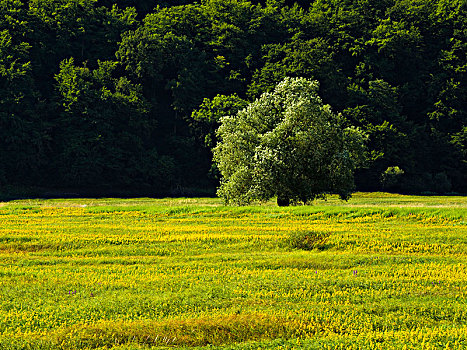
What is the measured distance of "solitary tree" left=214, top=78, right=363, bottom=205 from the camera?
53.5m

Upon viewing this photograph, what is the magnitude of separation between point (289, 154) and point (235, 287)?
3605 centimetres

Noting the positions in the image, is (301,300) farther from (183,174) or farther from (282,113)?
(183,174)

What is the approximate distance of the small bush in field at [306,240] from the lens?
2866 centimetres

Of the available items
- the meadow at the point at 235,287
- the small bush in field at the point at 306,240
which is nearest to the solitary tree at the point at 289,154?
the meadow at the point at 235,287

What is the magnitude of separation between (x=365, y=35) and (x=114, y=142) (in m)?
59.2

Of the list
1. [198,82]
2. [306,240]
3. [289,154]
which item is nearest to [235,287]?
[306,240]

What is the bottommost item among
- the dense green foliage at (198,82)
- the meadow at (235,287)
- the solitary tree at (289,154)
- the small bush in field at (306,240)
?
the meadow at (235,287)

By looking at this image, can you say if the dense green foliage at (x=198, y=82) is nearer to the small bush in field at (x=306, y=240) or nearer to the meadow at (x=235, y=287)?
the meadow at (x=235, y=287)

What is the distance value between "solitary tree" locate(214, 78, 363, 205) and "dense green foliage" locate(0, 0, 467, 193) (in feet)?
142

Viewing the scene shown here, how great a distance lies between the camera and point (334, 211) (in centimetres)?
4281

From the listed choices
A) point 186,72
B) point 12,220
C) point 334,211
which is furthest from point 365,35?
point 12,220

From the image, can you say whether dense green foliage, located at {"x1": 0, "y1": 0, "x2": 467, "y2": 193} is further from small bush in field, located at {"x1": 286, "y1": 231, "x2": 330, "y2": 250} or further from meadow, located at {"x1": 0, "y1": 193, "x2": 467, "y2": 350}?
small bush in field, located at {"x1": 286, "y1": 231, "x2": 330, "y2": 250}

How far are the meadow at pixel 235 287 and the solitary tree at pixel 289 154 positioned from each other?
16641mm

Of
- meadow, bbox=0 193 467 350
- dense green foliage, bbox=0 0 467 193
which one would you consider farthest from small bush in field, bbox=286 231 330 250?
dense green foliage, bbox=0 0 467 193
